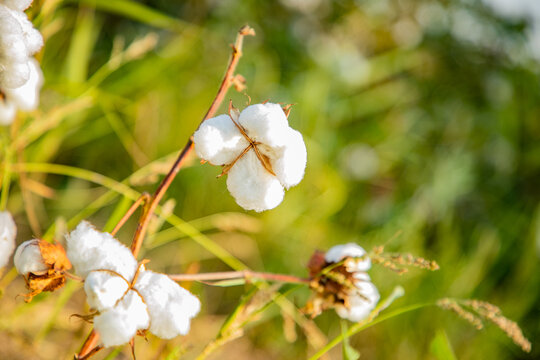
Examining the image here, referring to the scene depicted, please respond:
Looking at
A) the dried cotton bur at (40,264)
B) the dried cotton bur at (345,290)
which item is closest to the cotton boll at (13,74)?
the dried cotton bur at (40,264)

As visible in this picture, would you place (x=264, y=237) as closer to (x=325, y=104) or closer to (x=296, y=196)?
(x=296, y=196)

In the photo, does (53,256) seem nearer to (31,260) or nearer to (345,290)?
(31,260)

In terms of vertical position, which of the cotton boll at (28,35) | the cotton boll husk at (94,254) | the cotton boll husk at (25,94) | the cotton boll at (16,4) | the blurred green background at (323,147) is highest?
the cotton boll at (16,4)

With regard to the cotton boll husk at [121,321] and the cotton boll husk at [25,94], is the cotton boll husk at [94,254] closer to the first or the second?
the cotton boll husk at [121,321]

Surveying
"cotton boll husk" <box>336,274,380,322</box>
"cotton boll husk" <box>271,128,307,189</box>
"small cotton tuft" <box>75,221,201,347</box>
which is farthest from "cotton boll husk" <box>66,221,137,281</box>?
"cotton boll husk" <box>336,274,380,322</box>

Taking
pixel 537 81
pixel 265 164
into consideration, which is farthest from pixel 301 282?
pixel 537 81

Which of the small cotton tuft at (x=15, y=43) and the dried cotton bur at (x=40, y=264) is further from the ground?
the small cotton tuft at (x=15, y=43)
